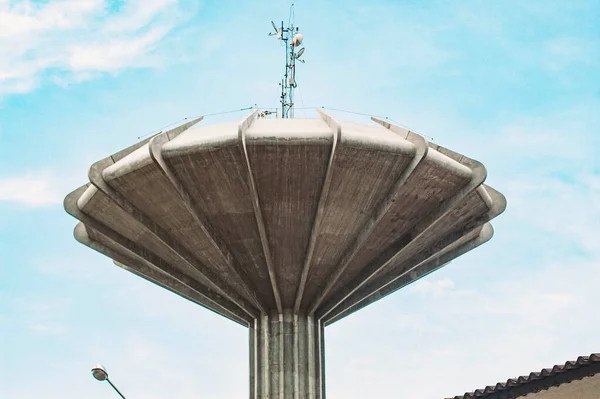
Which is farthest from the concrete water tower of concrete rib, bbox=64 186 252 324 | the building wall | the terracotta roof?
the building wall

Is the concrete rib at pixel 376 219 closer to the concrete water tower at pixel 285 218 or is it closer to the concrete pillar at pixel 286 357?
the concrete water tower at pixel 285 218

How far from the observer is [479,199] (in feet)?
94.7

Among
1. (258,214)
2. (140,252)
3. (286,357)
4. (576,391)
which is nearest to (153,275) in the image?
(140,252)

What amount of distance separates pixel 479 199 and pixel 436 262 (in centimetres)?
465

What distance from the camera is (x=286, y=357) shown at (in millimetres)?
31281

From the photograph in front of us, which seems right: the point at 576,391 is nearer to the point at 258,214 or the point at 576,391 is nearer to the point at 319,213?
the point at 319,213

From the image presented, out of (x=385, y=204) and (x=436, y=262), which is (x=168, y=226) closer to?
(x=385, y=204)

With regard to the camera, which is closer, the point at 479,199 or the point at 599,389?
the point at 599,389

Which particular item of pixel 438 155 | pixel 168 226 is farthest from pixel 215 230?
pixel 438 155

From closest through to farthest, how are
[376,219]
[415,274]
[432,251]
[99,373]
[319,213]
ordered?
1. [99,373]
2. [319,213]
3. [376,219]
4. [432,251]
5. [415,274]

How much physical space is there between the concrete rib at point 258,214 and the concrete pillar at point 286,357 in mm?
725

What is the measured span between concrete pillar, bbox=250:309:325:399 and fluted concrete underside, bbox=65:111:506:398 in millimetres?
50

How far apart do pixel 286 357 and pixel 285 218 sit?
239 inches

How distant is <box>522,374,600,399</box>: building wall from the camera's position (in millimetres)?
21031
